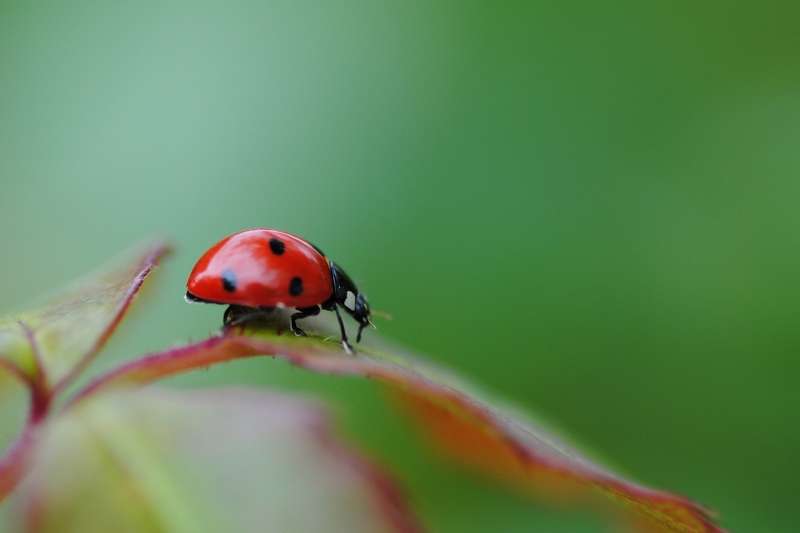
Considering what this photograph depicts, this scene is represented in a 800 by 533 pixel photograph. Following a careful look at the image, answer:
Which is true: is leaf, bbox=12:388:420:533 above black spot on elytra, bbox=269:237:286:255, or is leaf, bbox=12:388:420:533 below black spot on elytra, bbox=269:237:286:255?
below

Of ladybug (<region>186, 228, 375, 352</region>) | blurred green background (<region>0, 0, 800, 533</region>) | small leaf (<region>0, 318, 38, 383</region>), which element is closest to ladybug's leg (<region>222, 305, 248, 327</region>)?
ladybug (<region>186, 228, 375, 352</region>)

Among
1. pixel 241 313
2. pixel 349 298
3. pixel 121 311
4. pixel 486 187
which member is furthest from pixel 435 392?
pixel 486 187

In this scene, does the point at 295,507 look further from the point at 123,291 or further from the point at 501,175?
the point at 501,175

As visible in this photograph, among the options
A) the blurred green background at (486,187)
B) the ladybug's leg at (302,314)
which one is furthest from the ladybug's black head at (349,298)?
the blurred green background at (486,187)

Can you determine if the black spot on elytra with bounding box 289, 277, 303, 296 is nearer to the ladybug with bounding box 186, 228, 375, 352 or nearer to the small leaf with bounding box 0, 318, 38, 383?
the ladybug with bounding box 186, 228, 375, 352

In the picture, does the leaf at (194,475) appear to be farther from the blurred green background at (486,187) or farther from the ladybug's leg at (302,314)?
the blurred green background at (486,187)

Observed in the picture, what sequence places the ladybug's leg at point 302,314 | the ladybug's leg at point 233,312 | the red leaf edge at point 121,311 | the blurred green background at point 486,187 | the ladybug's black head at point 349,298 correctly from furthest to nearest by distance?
the blurred green background at point 486,187, the ladybug's black head at point 349,298, the ladybug's leg at point 233,312, the ladybug's leg at point 302,314, the red leaf edge at point 121,311
